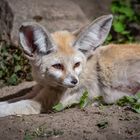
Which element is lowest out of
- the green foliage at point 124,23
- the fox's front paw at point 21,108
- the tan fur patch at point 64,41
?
the fox's front paw at point 21,108

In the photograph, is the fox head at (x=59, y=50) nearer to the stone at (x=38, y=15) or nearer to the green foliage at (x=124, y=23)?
the stone at (x=38, y=15)

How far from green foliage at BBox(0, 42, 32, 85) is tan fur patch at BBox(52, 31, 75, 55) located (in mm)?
1587

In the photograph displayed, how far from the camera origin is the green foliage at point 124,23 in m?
8.41

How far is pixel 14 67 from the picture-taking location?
736 centimetres

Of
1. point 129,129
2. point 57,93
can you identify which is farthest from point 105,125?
point 57,93

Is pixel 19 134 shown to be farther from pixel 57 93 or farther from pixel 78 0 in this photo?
pixel 78 0

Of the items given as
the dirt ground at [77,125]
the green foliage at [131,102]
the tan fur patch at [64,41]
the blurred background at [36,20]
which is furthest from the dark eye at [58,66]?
the blurred background at [36,20]

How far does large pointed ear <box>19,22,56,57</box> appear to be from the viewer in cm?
548

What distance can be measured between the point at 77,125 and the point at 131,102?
2.67ft

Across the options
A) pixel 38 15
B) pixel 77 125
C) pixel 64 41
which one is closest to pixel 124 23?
pixel 38 15

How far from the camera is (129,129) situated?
4902mm

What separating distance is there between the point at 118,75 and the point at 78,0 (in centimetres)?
379

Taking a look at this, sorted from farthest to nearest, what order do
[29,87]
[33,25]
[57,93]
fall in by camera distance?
1. [29,87]
2. [57,93]
3. [33,25]

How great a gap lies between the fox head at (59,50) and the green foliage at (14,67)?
1.51 meters
